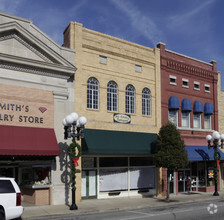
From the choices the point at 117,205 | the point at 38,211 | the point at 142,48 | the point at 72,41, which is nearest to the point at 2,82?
the point at 72,41

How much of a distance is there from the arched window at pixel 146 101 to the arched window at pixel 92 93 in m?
4.26

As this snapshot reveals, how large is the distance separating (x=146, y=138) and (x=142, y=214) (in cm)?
787

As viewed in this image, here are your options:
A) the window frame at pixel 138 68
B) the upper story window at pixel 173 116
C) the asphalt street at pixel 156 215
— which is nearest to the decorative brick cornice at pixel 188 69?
the window frame at pixel 138 68

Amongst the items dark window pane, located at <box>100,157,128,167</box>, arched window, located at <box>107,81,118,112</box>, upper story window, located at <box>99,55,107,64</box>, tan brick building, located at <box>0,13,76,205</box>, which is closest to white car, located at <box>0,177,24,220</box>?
tan brick building, located at <box>0,13,76,205</box>

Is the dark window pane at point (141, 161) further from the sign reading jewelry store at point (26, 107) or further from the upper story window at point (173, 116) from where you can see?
the sign reading jewelry store at point (26, 107)

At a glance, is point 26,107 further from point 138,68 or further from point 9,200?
point 138,68

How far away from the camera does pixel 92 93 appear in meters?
20.9

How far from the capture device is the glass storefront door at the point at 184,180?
25.0 m

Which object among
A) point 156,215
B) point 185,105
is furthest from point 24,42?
point 185,105

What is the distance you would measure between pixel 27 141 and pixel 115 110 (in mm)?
7472

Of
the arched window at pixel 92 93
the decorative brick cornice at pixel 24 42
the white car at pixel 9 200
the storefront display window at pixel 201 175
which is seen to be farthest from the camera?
the storefront display window at pixel 201 175

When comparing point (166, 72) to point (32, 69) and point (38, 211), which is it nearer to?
point (32, 69)

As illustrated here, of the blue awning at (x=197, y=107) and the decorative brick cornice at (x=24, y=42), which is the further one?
the blue awning at (x=197, y=107)

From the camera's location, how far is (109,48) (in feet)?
72.1
